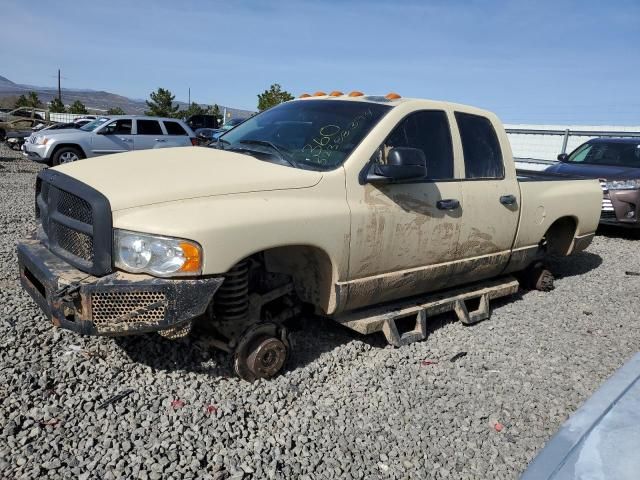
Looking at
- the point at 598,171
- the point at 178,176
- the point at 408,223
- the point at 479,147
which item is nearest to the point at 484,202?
the point at 479,147

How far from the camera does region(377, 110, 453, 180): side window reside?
4.05 m

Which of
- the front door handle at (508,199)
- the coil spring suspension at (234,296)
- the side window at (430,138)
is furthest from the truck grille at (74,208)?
the front door handle at (508,199)

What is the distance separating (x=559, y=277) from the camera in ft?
22.1

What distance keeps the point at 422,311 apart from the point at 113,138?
43.0 feet

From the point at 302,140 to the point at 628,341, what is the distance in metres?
3.37

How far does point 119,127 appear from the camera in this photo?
50.2ft

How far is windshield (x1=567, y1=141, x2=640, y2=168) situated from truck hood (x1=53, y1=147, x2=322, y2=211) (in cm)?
835

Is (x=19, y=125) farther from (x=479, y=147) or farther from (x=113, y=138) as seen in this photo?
(x=479, y=147)

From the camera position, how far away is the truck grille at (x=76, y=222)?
2881mm

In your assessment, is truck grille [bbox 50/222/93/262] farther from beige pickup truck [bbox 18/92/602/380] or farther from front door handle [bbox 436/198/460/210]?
front door handle [bbox 436/198/460/210]

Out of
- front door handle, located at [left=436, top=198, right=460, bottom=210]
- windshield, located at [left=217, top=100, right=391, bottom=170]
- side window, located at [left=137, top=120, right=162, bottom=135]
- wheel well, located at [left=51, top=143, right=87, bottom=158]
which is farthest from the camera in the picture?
side window, located at [left=137, top=120, right=162, bottom=135]

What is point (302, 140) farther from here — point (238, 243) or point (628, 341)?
point (628, 341)

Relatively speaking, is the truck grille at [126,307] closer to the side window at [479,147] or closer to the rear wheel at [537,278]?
the side window at [479,147]

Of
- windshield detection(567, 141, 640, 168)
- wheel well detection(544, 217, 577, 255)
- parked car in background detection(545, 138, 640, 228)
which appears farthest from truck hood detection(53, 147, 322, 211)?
Result: windshield detection(567, 141, 640, 168)
